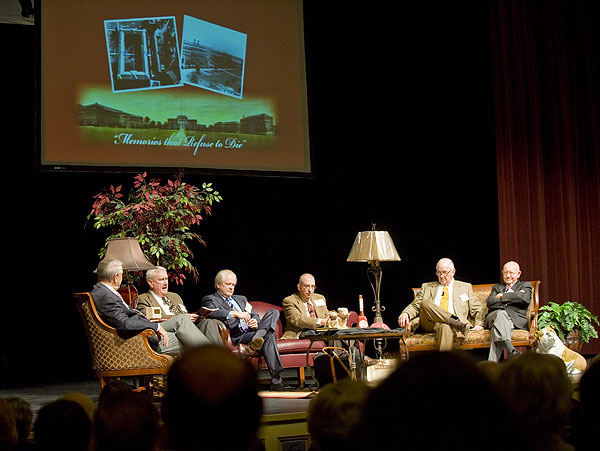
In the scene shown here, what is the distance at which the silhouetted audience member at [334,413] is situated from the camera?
130 centimetres

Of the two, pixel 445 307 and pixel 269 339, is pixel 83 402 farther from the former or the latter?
pixel 445 307

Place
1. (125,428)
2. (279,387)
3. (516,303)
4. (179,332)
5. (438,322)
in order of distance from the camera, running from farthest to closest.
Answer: (516,303), (438,322), (279,387), (179,332), (125,428)

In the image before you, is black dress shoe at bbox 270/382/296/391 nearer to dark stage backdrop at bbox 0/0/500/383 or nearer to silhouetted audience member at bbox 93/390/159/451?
dark stage backdrop at bbox 0/0/500/383

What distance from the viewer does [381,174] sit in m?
7.93

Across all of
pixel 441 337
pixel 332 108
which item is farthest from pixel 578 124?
pixel 441 337

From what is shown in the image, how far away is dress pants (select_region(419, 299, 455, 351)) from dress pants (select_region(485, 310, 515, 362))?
0.33 m

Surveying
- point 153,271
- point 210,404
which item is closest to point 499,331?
point 153,271

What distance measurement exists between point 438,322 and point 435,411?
5.56m

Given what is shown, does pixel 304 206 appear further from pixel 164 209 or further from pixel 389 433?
pixel 389 433

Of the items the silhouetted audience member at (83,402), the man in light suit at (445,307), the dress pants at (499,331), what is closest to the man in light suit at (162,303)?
the man in light suit at (445,307)

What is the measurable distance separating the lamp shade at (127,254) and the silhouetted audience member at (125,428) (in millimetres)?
4280

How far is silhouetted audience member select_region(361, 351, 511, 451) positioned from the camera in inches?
30.8

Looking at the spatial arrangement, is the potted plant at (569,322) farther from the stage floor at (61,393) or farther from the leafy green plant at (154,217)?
the leafy green plant at (154,217)

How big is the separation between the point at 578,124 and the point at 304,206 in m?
3.12
